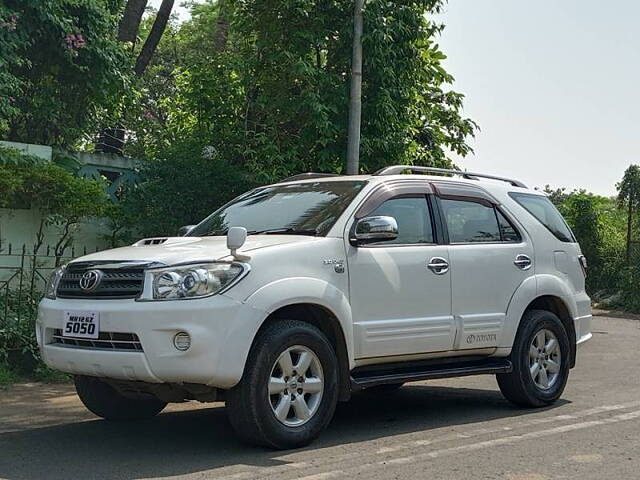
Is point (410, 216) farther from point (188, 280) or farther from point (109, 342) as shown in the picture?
point (109, 342)

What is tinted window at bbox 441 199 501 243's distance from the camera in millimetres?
7309

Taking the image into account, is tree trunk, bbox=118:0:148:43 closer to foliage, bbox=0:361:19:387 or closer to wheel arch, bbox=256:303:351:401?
foliage, bbox=0:361:19:387

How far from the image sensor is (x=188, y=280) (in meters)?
5.59

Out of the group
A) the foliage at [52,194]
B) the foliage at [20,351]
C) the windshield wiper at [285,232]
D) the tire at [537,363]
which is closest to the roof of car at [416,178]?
the windshield wiper at [285,232]

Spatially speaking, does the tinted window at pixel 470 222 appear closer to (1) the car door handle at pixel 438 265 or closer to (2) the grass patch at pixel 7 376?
(1) the car door handle at pixel 438 265

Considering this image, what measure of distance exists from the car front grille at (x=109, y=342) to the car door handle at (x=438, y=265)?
2.43 metres

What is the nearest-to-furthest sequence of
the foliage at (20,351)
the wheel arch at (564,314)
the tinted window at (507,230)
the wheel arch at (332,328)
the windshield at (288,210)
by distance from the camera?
1. the wheel arch at (332,328)
2. the windshield at (288,210)
3. the tinted window at (507,230)
4. the wheel arch at (564,314)
5. the foliage at (20,351)

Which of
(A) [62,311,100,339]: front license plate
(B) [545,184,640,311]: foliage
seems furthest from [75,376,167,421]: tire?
(B) [545,184,640,311]: foliage

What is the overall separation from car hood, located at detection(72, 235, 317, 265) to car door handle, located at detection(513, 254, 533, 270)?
2155 millimetres

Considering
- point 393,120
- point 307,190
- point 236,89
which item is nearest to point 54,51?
point 236,89

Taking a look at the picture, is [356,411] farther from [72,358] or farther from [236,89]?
[236,89]

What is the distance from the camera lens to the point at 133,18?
1727 centimetres

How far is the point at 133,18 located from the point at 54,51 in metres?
5.42

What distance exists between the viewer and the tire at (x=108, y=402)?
6.75 meters
